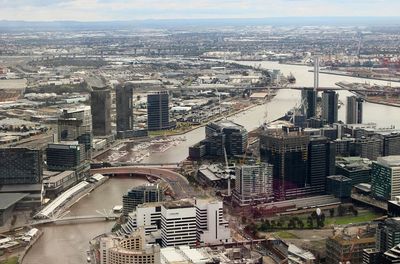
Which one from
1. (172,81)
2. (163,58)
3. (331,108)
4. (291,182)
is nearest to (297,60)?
(163,58)

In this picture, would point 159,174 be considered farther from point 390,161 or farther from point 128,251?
point 128,251

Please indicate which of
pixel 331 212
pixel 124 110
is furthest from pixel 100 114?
pixel 331 212

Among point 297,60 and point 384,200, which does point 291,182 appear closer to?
point 384,200

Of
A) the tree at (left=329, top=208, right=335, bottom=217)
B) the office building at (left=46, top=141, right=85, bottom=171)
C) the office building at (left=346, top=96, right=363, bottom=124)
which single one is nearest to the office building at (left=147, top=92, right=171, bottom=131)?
the office building at (left=346, top=96, right=363, bottom=124)

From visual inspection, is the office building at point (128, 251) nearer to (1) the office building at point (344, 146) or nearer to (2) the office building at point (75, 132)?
(2) the office building at point (75, 132)

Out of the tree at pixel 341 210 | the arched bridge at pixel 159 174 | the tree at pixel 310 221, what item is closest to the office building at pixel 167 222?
the tree at pixel 310 221
